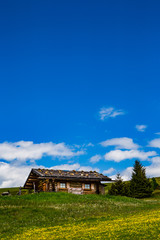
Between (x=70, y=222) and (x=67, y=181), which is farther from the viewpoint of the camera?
(x=67, y=181)

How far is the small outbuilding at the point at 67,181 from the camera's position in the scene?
49156 mm

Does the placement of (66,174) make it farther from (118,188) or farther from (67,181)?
A: (118,188)

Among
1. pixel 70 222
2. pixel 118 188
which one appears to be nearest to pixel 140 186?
pixel 118 188

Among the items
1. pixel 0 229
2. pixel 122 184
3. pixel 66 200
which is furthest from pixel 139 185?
pixel 0 229

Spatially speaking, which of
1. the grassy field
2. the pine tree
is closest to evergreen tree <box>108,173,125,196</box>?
the pine tree

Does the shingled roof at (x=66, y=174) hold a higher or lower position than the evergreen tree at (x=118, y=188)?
higher

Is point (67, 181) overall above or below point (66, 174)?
below

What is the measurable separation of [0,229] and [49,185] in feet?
94.3

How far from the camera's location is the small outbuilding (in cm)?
4916

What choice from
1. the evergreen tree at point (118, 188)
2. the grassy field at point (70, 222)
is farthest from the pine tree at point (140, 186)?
the grassy field at point (70, 222)

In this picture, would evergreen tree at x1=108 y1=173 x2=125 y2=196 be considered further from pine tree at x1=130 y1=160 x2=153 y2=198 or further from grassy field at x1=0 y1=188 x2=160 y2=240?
grassy field at x1=0 y1=188 x2=160 y2=240

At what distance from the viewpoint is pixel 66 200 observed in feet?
124

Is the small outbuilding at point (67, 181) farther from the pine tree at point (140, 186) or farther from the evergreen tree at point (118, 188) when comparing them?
the pine tree at point (140, 186)

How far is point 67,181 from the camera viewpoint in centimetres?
5122
